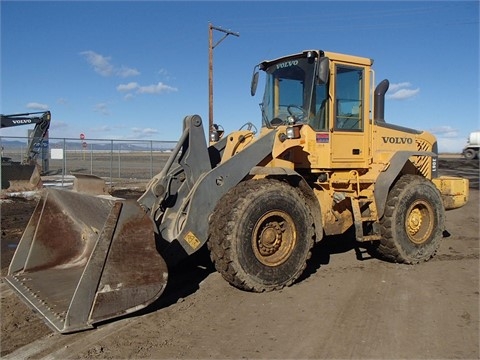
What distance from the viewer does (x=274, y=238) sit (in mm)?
5496

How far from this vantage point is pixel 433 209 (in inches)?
281

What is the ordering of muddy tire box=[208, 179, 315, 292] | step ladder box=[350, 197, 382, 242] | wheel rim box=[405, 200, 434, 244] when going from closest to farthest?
muddy tire box=[208, 179, 315, 292]
step ladder box=[350, 197, 382, 242]
wheel rim box=[405, 200, 434, 244]

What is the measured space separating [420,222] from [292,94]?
280 centimetres

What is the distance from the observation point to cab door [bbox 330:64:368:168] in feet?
21.3

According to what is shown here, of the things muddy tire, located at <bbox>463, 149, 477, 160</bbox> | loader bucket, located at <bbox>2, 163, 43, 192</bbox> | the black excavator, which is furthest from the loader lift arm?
muddy tire, located at <bbox>463, 149, 477, 160</bbox>

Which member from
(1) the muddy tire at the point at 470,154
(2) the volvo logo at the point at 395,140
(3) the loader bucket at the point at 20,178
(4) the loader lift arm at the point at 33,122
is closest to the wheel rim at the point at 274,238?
(2) the volvo logo at the point at 395,140

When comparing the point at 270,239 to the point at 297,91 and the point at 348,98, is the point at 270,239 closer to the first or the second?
the point at 297,91

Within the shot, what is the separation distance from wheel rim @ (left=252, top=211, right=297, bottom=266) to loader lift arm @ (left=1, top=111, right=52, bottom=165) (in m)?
16.5

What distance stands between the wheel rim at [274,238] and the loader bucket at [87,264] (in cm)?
135

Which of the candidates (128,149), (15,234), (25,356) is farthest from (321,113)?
(128,149)

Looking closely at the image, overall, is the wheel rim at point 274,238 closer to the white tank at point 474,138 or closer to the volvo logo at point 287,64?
the volvo logo at point 287,64

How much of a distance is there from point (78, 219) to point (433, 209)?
5192 millimetres

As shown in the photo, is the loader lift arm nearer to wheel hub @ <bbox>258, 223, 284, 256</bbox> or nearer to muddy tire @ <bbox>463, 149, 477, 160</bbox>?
wheel hub @ <bbox>258, 223, 284, 256</bbox>

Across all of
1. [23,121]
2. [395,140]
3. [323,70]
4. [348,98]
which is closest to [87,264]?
[323,70]
